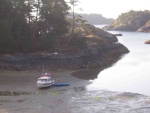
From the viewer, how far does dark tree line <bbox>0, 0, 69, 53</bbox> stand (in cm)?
5951

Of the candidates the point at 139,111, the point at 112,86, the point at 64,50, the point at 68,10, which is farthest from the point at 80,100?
the point at 68,10

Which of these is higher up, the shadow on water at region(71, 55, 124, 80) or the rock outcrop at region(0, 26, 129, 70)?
the rock outcrop at region(0, 26, 129, 70)

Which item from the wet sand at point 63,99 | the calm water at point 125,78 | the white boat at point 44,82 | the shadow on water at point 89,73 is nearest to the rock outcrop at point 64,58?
the shadow on water at point 89,73

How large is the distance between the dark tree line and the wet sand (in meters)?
12.1

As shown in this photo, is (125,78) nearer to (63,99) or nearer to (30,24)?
(63,99)

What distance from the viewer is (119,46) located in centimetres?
9750

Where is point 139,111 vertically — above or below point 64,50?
below

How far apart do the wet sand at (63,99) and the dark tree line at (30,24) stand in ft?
39.6

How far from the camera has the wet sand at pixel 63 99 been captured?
34500 mm

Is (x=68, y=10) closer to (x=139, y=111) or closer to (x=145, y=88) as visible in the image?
(x=145, y=88)

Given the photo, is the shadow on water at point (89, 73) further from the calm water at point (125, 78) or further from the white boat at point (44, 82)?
the white boat at point (44, 82)

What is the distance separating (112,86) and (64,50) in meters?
21.5

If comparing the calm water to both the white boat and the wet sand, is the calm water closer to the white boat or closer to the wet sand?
the wet sand

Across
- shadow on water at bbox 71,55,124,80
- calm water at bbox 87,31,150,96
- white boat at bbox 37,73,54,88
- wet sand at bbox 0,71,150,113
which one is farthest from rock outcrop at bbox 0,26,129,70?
white boat at bbox 37,73,54,88
